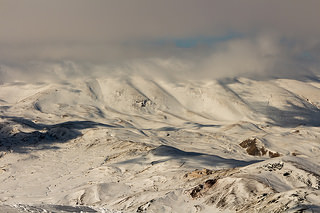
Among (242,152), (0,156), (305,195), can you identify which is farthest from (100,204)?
(242,152)

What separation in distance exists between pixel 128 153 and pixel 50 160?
19.6 m

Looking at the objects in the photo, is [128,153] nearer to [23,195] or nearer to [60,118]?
[23,195]

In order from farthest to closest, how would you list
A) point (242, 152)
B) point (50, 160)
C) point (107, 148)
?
point (242, 152)
point (107, 148)
point (50, 160)

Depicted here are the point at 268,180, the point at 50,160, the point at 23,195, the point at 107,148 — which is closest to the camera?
the point at 268,180

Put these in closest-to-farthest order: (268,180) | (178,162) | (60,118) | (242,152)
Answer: (268,180)
(178,162)
(242,152)
(60,118)

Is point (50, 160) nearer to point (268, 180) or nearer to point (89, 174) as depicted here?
point (89, 174)

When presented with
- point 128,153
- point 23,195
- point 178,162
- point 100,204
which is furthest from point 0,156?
point 100,204

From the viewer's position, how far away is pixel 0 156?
88.6m

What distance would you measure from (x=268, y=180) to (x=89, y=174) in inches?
1410

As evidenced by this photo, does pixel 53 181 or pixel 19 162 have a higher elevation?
pixel 53 181

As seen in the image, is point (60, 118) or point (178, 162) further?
point (60, 118)

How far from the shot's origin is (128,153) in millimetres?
78875

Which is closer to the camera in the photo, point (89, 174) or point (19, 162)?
point (89, 174)

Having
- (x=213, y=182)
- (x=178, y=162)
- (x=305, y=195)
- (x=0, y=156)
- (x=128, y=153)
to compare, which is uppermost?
(x=305, y=195)
